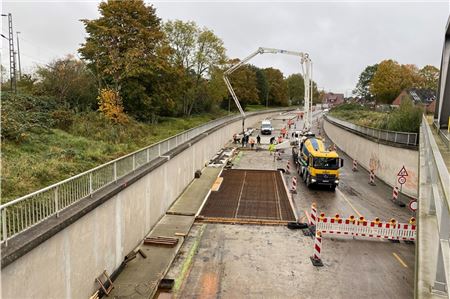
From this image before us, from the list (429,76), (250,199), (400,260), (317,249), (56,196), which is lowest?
(400,260)

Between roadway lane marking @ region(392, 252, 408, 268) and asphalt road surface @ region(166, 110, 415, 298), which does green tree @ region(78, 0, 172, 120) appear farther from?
roadway lane marking @ region(392, 252, 408, 268)

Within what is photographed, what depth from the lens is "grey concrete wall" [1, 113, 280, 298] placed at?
6566mm

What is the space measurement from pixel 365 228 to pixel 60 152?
1371 centimetres

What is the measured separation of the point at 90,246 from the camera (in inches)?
359

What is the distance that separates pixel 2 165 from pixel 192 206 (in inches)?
353

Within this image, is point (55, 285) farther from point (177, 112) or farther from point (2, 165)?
point (177, 112)

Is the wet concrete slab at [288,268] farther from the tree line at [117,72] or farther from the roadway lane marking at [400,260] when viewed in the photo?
the tree line at [117,72]

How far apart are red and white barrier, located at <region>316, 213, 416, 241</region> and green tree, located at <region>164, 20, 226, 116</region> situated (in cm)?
3582

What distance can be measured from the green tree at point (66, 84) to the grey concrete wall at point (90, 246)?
12417mm

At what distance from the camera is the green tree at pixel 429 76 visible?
89875 mm

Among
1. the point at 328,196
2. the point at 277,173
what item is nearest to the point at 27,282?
the point at 328,196

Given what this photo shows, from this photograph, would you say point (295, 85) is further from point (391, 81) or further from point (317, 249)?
point (317, 249)

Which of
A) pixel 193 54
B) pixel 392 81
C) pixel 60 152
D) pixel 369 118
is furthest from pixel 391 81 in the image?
pixel 60 152

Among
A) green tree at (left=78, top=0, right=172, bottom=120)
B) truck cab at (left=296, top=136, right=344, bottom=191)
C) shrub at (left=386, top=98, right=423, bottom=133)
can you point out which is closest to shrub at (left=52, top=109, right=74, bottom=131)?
green tree at (left=78, top=0, right=172, bottom=120)
